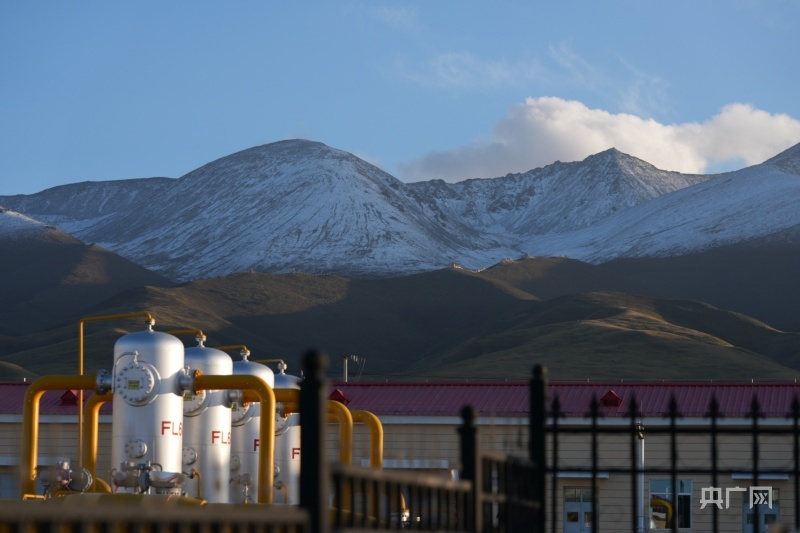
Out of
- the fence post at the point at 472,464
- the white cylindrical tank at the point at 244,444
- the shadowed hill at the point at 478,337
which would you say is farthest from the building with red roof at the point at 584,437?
the shadowed hill at the point at 478,337

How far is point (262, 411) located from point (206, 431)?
371 centimetres

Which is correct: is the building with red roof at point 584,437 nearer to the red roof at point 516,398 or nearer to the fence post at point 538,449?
the red roof at point 516,398

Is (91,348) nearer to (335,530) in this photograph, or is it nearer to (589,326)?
(589,326)

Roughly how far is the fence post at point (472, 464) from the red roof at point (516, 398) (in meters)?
27.5

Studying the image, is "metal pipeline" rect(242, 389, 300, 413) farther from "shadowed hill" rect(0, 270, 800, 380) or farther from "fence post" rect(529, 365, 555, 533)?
"shadowed hill" rect(0, 270, 800, 380)

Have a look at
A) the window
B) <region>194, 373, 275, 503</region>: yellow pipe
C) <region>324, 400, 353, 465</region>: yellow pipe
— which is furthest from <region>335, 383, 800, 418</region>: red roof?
<region>194, 373, 275, 503</region>: yellow pipe

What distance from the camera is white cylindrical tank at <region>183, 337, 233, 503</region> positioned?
29.7 m

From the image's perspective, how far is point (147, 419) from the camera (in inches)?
1057

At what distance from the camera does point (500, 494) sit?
8734mm

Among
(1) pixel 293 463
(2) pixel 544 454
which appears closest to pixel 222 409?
→ (1) pixel 293 463

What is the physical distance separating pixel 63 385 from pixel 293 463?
697cm

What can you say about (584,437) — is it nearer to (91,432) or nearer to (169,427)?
(169,427)

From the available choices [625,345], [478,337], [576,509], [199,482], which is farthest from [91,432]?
[478,337]

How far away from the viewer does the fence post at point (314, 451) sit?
5.66m
